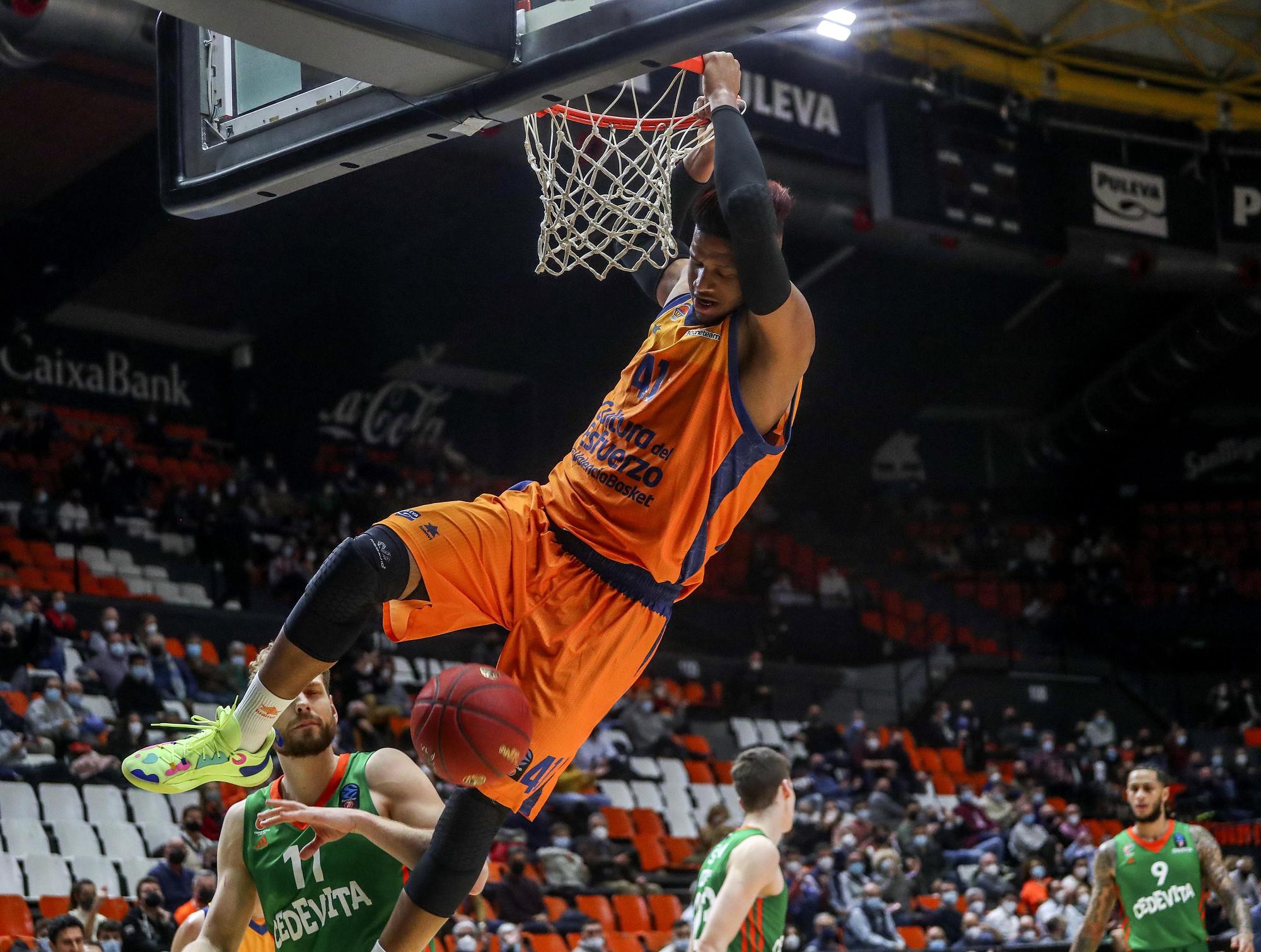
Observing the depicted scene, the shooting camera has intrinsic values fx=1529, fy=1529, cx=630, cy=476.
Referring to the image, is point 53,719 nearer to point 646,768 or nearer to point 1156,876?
point 646,768

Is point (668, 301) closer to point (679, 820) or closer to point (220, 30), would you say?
point (220, 30)

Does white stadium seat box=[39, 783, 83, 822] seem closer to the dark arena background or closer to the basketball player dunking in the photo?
the dark arena background

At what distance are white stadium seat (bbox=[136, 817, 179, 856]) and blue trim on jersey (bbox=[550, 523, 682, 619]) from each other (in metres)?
8.75

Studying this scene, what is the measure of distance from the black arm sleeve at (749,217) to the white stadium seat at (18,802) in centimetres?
932

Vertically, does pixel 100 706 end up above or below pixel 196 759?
below

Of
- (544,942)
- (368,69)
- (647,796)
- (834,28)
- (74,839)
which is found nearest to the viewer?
(368,69)

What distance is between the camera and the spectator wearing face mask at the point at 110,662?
42.3ft

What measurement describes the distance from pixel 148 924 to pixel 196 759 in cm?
593

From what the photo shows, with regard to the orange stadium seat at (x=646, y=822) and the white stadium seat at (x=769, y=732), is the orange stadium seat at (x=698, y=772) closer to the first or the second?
the orange stadium seat at (x=646, y=822)

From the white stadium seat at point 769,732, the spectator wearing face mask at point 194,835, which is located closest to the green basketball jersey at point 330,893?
the spectator wearing face mask at point 194,835

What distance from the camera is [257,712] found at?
12.4 feet

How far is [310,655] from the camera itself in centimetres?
362

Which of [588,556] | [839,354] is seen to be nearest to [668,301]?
[588,556]

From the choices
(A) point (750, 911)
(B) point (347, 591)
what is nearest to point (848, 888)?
(A) point (750, 911)
